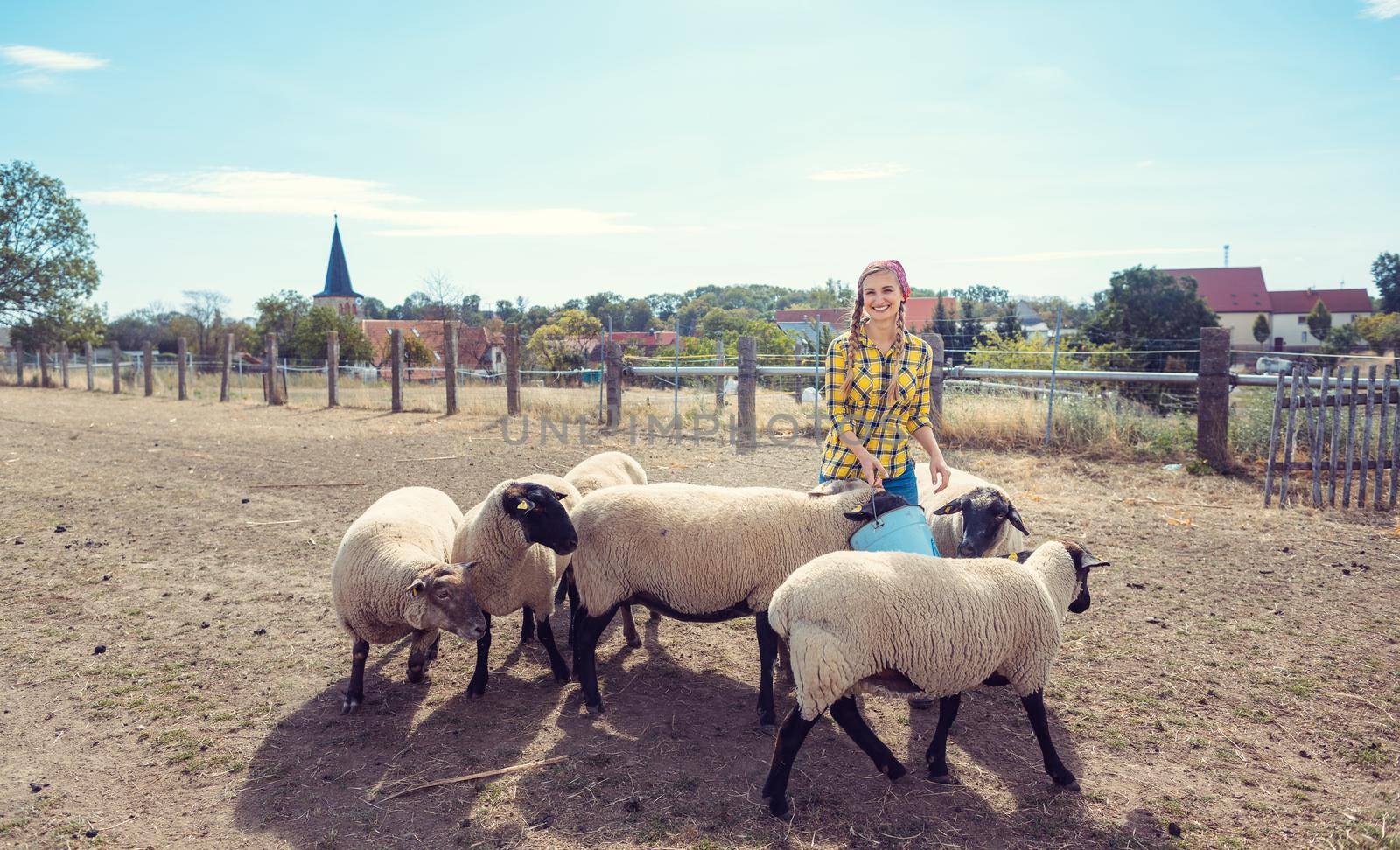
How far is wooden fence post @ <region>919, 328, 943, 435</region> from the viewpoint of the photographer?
38.6 feet

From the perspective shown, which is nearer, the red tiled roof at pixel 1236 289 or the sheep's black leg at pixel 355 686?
the sheep's black leg at pixel 355 686

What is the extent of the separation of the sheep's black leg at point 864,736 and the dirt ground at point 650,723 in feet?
0.25

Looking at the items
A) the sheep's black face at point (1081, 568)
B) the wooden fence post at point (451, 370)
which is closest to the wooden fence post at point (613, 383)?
the wooden fence post at point (451, 370)

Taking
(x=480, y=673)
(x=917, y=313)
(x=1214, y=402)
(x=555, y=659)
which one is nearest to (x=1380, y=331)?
(x=917, y=313)

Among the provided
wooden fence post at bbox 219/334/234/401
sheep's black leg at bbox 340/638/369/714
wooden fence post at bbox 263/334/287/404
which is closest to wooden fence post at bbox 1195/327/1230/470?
sheep's black leg at bbox 340/638/369/714

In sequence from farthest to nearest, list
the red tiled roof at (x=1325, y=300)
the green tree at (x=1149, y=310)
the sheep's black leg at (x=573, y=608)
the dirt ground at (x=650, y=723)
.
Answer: the red tiled roof at (x=1325, y=300), the green tree at (x=1149, y=310), the sheep's black leg at (x=573, y=608), the dirt ground at (x=650, y=723)

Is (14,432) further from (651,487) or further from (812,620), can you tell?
(812,620)

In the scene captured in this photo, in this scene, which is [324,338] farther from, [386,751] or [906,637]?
[906,637]

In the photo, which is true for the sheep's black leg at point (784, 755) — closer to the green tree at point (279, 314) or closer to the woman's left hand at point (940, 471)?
the woman's left hand at point (940, 471)

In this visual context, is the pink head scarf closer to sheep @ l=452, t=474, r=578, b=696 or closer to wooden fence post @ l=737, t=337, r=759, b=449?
sheep @ l=452, t=474, r=578, b=696

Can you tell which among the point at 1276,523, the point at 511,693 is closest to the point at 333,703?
the point at 511,693

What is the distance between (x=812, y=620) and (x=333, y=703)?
2.80 meters

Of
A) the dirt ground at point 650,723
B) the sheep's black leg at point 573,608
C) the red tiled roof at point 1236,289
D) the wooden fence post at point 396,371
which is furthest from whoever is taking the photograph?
the red tiled roof at point 1236,289

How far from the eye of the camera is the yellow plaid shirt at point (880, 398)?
4.13 meters
